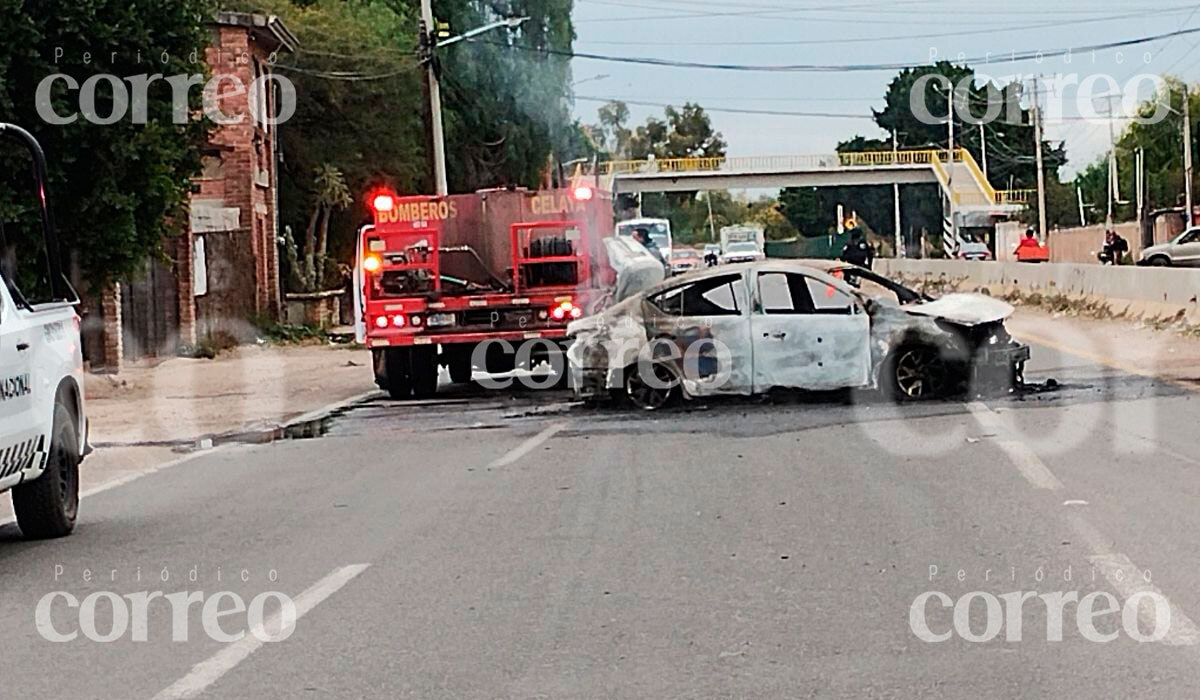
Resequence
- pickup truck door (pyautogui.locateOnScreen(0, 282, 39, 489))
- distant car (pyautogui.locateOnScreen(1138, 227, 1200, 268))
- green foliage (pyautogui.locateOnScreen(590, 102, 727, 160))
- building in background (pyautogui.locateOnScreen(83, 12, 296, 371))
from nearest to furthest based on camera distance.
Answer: pickup truck door (pyautogui.locateOnScreen(0, 282, 39, 489)), building in background (pyautogui.locateOnScreen(83, 12, 296, 371)), distant car (pyautogui.locateOnScreen(1138, 227, 1200, 268)), green foliage (pyautogui.locateOnScreen(590, 102, 727, 160))

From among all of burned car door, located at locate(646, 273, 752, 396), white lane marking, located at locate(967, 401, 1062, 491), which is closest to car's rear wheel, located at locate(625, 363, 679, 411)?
burned car door, located at locate(646, 273, 752, 396)

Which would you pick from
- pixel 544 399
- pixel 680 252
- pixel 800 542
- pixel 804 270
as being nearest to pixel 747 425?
pixel 804 270

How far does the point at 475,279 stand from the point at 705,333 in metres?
5.10

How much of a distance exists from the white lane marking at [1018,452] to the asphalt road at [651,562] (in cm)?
4

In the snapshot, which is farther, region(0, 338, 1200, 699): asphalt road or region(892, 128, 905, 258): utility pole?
region(892, 128, 905, 258): utility pole

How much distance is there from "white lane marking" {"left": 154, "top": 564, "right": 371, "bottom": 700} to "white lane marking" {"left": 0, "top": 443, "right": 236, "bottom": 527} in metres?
4.21

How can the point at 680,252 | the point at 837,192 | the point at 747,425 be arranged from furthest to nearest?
the point at 837,192 < the point at 680,252 < the point at 747,425

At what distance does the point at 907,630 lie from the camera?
24.9 ft

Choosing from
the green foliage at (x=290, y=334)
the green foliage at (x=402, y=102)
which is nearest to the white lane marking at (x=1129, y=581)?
the green foliage at (x=290, y=334)

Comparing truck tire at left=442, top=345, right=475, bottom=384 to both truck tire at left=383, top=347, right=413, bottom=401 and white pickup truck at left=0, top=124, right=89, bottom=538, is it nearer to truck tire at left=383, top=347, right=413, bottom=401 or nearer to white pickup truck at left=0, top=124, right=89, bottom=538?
truck tire at left=383, top=347, right=413, bottom=401

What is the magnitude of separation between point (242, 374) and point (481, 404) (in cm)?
861

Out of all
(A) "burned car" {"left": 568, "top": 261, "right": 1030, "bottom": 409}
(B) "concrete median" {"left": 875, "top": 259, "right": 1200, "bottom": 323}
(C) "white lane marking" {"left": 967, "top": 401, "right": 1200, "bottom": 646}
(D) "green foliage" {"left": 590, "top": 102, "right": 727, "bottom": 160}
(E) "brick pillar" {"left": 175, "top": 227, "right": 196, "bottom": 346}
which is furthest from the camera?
(D) "green foliage" {"left": 590, "top": 102, "right": 727, "bottom": 160}

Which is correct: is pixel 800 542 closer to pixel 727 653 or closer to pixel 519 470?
pixel 727 653

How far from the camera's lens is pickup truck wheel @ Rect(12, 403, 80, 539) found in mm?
10875
